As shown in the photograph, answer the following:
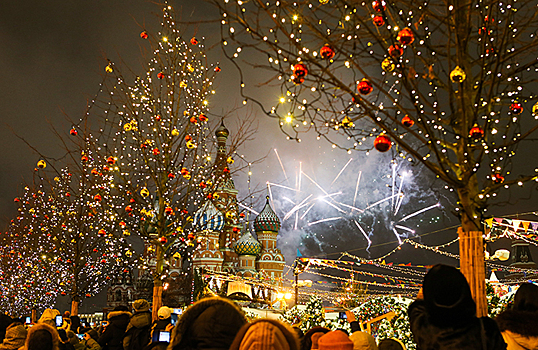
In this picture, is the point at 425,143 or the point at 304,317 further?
the point at 304,317

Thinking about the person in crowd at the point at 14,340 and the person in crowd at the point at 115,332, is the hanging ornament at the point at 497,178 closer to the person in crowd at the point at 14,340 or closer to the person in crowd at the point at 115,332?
the person in crowd at the point at 115,332

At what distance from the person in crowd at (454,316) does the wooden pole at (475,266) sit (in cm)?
214

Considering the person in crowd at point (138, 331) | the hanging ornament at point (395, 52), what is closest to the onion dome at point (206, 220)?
the person in crowd at point (138, 331)

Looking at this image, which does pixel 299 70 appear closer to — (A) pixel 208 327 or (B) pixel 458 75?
(B) pixel 458 75

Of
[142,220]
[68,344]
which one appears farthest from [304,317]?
[68,344]

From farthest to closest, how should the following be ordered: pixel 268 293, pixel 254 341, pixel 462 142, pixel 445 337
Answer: pixel 268 293, pixel 462 142, pixel 445 337, pixel 254 341

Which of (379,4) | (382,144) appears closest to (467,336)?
(382,144)

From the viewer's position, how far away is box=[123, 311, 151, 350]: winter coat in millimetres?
5582

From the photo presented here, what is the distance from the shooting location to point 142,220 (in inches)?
480

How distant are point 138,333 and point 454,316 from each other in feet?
13.7

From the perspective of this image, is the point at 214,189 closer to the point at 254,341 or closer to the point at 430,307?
the point at 430,307

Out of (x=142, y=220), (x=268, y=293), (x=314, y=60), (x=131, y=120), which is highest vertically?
(x=131, y=120)

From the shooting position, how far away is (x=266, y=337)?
180 centimetres

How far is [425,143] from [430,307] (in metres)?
2.41
